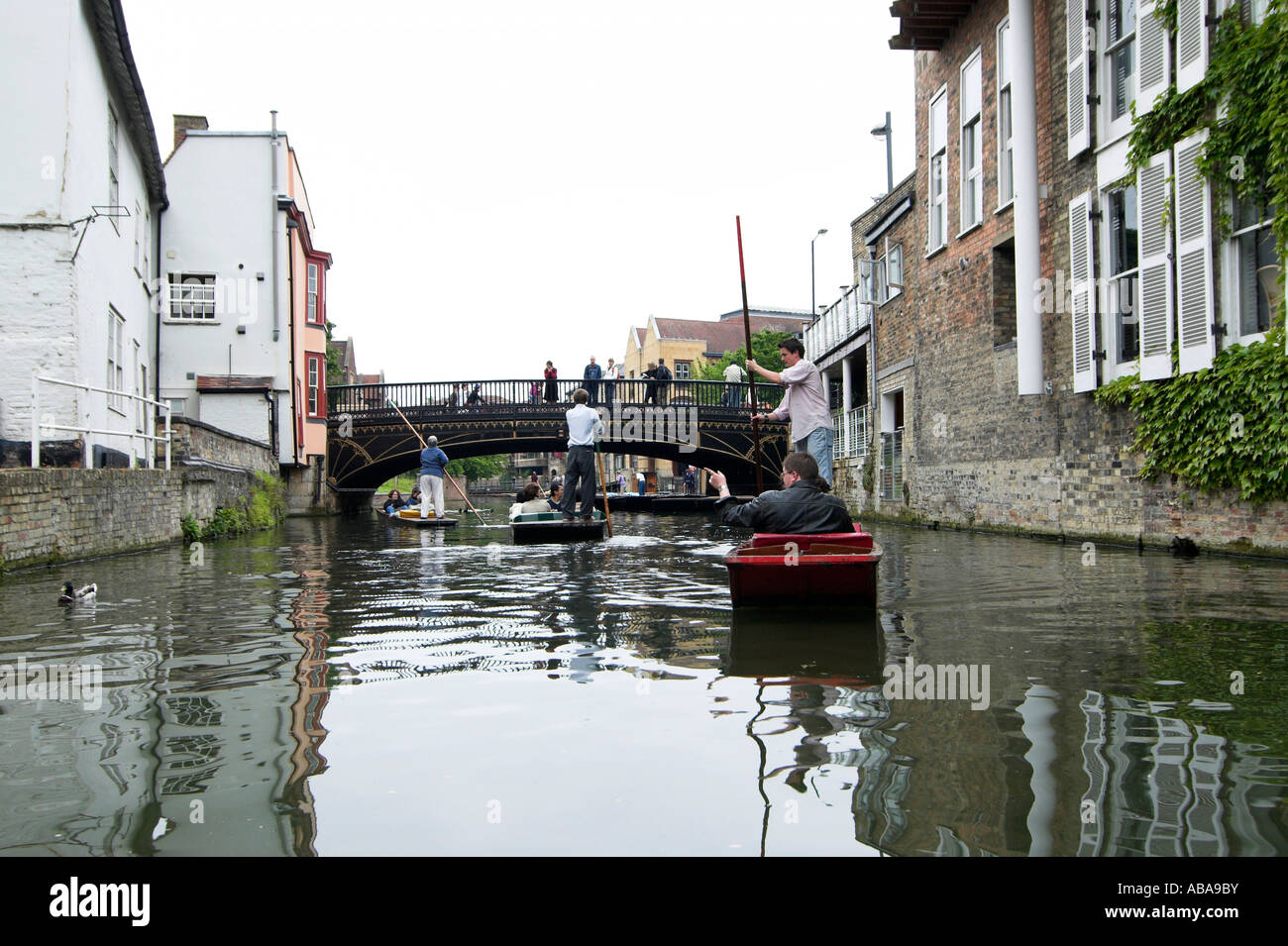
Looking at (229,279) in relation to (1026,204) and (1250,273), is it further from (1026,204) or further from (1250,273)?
(1250,273)

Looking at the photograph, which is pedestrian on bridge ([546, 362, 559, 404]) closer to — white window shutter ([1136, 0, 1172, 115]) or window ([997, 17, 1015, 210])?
window ([997, 17, 1015, 210])

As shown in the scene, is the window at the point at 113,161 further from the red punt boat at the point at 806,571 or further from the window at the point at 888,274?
the window at the point at 888,274

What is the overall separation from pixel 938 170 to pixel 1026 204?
4.67 metres

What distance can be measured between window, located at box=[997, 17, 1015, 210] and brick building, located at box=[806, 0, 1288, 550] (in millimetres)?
27

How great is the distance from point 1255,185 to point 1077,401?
11.5ft

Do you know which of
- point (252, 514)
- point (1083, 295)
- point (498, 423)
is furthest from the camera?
point (498, 423)

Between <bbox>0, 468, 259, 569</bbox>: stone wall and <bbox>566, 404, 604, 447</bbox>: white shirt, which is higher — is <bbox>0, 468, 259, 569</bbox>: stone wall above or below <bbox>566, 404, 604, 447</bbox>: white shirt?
below

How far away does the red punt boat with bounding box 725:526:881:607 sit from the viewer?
5.47m

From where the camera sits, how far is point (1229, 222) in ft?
31.0

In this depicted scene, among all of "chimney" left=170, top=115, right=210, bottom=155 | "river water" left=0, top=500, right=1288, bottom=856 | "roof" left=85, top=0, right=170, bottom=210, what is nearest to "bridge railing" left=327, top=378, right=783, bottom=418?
"chimney" left=170, top=115, right=210, bottom=155

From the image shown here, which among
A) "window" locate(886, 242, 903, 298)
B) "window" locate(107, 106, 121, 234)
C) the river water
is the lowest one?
the river water

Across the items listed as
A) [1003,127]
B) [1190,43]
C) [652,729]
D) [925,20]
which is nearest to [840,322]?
[925,20]

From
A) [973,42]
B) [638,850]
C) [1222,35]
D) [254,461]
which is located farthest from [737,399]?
[638,850]

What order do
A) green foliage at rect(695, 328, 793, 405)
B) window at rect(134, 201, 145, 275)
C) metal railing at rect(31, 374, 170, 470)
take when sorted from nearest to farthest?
metal railing at rect(31, 374, 170, 470) < window at rect(134, 201, 145, 275) < green foliage at rect(695, 328, 793, 405)
